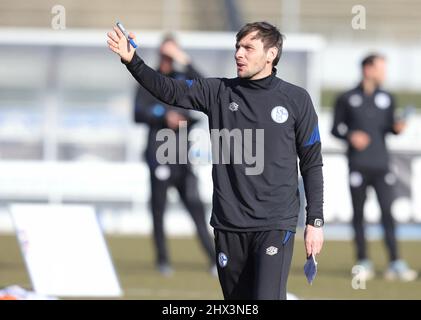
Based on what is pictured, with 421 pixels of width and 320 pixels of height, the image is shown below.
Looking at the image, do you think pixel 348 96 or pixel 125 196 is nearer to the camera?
pixel 348 96

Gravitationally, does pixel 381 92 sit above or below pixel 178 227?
above

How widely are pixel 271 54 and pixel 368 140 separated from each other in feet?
21.4

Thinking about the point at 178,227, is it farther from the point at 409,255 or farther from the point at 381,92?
the point at 381,92

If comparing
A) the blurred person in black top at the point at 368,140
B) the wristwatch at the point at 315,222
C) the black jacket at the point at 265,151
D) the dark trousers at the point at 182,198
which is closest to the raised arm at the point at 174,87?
the black jacket at the point at 265,151

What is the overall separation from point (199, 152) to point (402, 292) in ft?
18.2

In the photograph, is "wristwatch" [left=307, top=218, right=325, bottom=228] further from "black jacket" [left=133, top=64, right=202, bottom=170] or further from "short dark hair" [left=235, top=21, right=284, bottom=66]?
"black jacket" [left=133, top=64, right=202, bottom=170]

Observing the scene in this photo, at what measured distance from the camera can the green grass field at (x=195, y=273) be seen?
11.5 meters

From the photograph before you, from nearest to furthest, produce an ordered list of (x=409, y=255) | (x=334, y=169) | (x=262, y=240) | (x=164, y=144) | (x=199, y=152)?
(x=262, y=240)
(x=164, y=144)
(x=409, y=255)
(x=199, y=152)
(x=334, y=169)

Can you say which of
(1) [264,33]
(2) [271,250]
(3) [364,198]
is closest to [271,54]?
(1) [264,33]

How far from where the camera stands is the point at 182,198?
13320mm

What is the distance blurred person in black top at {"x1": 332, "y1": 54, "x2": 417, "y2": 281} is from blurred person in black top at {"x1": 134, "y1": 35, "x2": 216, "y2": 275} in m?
1.63

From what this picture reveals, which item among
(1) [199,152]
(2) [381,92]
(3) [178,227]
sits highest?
(2) [381,92]

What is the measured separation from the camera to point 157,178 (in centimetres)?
1324

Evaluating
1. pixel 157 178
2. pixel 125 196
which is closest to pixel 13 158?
pixel 125 196
